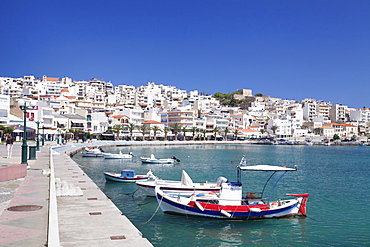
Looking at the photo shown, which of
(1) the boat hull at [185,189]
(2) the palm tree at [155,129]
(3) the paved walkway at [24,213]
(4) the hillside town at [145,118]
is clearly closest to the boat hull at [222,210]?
(1) the boat hull at [185,189]

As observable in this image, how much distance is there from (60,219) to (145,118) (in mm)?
110934

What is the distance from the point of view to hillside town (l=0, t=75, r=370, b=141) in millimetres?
80312

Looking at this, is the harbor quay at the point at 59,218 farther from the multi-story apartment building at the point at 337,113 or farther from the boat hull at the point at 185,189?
the multi-story apartment building at the point at 337,113

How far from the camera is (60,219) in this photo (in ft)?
34.2

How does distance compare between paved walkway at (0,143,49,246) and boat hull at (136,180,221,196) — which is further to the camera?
boat hull at (136,180,221,196)

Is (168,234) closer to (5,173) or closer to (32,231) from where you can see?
(32,231)

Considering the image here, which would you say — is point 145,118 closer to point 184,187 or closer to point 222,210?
point 184,187

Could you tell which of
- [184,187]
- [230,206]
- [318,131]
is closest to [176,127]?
[318,131]

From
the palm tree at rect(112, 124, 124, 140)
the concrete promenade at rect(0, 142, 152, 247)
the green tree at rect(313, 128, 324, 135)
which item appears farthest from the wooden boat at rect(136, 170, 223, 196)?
the green tree at rect(313, 128, 324, 135)

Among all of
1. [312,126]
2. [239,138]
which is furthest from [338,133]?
[239,138]

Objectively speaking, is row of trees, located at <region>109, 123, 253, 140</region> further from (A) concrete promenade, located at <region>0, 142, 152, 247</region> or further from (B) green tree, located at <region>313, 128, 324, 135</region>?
(A) concrete promenade, located at <region>0, 142, 152, 247</region>

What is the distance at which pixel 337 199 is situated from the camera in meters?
21.8

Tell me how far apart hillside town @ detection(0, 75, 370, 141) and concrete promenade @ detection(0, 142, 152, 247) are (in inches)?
1948

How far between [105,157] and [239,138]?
87174 mm
